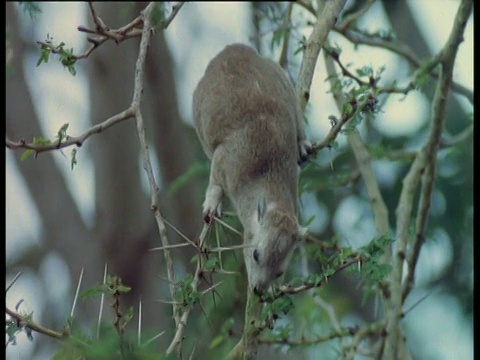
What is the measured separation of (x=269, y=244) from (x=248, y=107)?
725 millimetres

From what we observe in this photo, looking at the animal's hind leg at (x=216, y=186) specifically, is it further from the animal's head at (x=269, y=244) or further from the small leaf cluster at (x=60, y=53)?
the small leaf cluster at (x=60, y=53)

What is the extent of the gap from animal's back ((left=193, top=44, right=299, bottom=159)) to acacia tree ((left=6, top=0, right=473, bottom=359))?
20cm

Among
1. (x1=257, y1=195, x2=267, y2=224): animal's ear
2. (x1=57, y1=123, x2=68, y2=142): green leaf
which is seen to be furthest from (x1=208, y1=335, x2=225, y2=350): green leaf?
(x1=57, y1=123, x2=68, y2=142): green leaf

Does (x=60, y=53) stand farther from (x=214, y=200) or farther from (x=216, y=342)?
(x=216, y=342)

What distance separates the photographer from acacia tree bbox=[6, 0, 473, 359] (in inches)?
120

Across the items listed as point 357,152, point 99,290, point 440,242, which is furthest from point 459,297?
point 99,290

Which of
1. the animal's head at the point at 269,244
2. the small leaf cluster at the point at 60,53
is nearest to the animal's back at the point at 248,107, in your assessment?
the animal's head at the point at 269,244

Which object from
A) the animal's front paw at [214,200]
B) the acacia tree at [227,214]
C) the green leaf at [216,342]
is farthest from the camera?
the animal's front paw at [214,200]

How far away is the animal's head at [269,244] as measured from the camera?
3.75 m

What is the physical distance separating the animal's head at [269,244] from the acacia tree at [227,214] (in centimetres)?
12

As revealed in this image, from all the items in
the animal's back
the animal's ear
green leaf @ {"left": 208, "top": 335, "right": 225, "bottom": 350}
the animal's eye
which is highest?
the animal's back

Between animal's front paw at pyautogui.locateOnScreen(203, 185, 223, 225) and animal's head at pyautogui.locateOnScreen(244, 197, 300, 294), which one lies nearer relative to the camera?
animal's head at pyautogui.locateOnScreen(244, 197, 300, 294)

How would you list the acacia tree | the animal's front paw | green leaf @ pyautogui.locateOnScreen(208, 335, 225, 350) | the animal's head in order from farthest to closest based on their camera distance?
1. the animal's front paw
2. green leaf @ pyautogui.locateOnScreen(208, 335, 225, 350)
3. the animal's head
4. the acacia tree

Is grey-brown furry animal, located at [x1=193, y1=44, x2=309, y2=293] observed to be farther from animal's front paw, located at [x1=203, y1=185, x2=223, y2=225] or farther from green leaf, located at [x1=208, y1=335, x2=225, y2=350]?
green leaf, located at [x1=208, y1=335, x2=225, y2=350]
